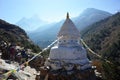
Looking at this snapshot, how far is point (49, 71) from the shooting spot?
814 inches

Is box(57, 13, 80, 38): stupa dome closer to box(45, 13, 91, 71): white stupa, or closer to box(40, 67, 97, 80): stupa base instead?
box(45, 13, 91, 71): white stupa

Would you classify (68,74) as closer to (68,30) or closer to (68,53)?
(68,53)

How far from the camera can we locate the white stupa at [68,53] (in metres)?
20.3

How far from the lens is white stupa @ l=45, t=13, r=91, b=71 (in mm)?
20328

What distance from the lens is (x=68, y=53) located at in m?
20.5

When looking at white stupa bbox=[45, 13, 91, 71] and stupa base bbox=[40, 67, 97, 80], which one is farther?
white stupa bbox=[45, 13, 91, 71]

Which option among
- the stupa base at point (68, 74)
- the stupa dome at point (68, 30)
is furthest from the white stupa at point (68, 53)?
the stupa base at point (68, 74)

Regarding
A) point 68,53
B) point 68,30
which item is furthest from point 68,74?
point 68,30

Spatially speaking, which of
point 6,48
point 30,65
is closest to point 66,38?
point 30,65

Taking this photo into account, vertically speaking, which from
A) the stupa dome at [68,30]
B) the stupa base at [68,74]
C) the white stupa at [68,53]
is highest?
the stupa dome at [68,30]

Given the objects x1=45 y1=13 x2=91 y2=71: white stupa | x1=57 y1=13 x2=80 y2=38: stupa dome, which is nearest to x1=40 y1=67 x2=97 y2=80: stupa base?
x1=45 y1=13 x2=91 y2=71: white stupa

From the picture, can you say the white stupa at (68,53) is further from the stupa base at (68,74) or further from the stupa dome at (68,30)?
the stupa base at (68,74)

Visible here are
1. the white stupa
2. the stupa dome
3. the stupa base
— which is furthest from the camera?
the stupa dome

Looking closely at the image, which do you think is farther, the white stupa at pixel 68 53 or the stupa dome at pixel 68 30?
the stupa dome at pixel 68 30
